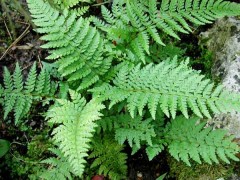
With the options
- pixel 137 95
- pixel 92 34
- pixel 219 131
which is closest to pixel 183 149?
pixel 219 131

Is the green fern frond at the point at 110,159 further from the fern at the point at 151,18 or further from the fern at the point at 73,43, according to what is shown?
the fern at the point at 151,18

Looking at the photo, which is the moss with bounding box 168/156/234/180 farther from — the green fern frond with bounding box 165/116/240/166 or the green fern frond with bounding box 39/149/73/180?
the green fern frond with bounding box 39/149/73/180

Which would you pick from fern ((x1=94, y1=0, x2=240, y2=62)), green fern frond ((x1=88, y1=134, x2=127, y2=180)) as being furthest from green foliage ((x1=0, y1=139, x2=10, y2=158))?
fern ((x1=94, y1=0, x2=240, y2=62))

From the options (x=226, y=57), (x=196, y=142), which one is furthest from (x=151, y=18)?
(x=196, y=142)

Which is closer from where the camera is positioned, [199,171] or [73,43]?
[73,43]

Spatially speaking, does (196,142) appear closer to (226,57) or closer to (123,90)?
(123,90)

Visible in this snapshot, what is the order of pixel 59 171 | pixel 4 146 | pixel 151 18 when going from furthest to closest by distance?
pixel 4 146
pixel 151 18
pixel 59 171

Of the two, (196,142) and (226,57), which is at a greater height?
(226,57)
